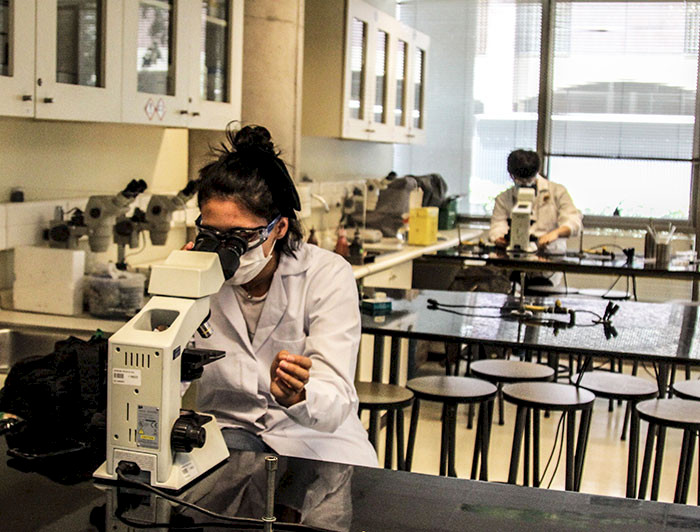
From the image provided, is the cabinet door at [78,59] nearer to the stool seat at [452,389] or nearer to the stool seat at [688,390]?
the stool seat at [452,389]

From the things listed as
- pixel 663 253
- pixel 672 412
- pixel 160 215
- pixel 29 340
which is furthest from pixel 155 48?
pixel 663 253

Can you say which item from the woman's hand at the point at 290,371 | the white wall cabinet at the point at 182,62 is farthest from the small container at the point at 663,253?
the woman's hand at the point at 290,371

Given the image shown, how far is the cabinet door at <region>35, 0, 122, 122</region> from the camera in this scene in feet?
8.21

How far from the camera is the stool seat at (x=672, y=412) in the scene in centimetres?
280

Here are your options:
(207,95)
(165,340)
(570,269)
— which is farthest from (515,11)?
(165,340)

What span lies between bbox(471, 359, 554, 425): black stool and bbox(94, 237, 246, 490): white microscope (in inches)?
78.2

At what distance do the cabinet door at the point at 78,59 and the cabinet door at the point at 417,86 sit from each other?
146 inches

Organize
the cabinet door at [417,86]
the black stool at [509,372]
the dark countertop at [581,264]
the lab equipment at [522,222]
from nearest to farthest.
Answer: the black stool at [509,372]
the dark countertop at [581,264]
the lab equipment at [522,222]
the cabinet door at [417,86]

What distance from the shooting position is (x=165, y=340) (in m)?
1.37

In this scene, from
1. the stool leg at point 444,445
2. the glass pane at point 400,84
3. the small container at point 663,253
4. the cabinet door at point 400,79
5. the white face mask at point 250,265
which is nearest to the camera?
the white face mask at point 250,265

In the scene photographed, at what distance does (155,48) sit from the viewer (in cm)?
308

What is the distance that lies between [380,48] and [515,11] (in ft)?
5.42

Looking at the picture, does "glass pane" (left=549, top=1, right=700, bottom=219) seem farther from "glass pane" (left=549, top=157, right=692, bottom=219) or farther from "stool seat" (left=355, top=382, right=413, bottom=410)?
"stool seat" (left=355, top=382, right=413, bottom=410)

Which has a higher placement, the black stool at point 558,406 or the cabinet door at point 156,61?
the cabinet door at point 156,61
